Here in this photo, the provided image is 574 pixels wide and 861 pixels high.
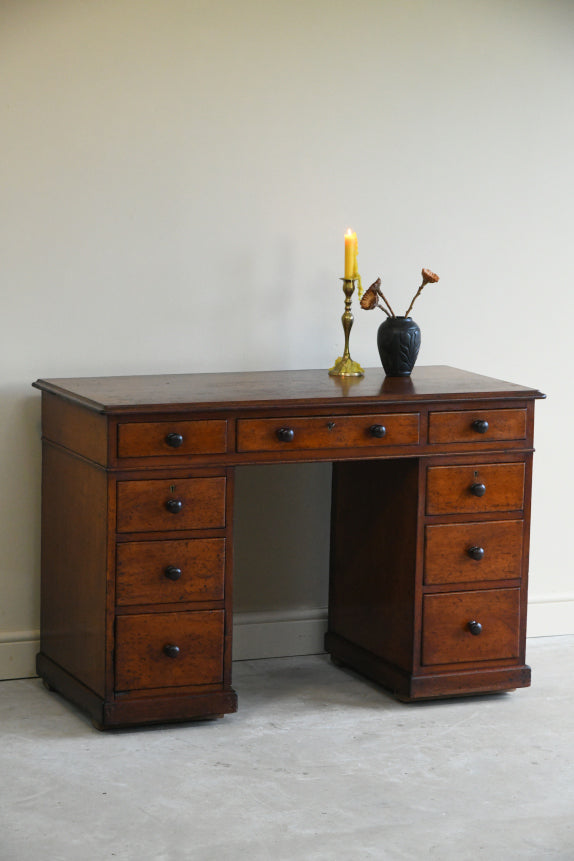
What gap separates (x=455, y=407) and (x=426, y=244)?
2.40 feet

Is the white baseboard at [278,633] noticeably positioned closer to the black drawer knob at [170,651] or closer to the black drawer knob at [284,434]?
the black drawer knob at [170,651]

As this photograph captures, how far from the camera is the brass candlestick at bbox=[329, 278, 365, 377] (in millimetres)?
3453

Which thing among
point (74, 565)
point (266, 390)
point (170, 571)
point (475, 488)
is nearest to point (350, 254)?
point (266, 390)

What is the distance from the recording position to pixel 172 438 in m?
2.98

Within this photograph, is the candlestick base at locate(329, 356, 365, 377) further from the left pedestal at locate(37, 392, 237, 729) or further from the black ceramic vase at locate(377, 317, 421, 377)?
the left pedestal at locate(37, 392, 237, 729)

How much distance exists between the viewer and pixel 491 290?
152 inches

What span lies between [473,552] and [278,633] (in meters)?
0.72

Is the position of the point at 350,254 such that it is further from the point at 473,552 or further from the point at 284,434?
the point at 473,552

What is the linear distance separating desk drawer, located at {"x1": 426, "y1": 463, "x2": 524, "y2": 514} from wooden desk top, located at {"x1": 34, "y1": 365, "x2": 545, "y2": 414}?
0.19 m

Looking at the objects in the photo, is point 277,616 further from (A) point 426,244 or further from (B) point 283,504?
(A) point 426,244

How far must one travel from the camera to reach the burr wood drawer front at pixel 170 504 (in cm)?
299

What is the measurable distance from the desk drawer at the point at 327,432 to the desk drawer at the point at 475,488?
14cm

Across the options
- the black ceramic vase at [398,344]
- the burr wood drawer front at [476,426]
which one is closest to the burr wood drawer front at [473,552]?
the burr wood drawer front at [476,426]

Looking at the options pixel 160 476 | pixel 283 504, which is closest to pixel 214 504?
pixel 160 476
